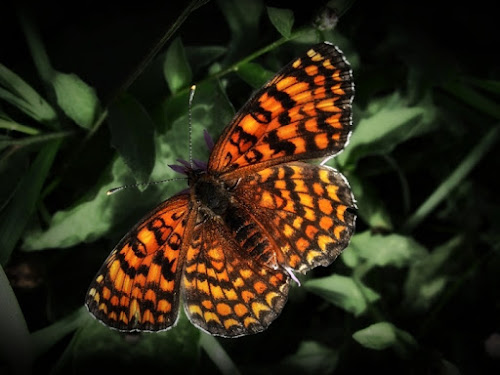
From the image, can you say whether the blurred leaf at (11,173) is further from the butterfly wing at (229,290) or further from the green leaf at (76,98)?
the butterfly wing at (229,290)

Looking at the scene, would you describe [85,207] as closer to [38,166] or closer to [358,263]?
[38,166]

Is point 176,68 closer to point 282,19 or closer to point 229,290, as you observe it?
point 282,19

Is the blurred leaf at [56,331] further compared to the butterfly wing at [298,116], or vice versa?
the blurred leaf at [56,331]

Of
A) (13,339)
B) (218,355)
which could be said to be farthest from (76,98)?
(218,355)

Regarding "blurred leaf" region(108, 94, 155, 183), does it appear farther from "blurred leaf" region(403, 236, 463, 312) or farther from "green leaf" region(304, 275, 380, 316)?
"blurred leaf" region(403, 236, 463, 312)

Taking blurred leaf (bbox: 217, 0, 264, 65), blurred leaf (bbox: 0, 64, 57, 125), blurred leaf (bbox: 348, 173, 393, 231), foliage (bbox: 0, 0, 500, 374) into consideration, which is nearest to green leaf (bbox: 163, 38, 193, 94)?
foliage (bbox: 0, 0, 500, 374)

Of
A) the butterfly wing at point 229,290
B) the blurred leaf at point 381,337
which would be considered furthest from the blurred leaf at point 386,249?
the butterfly wing at point 229,290
